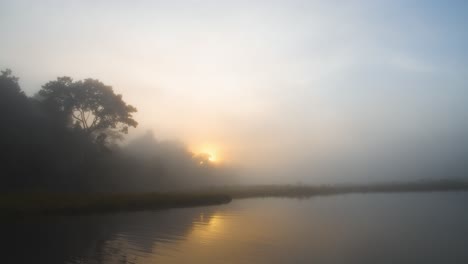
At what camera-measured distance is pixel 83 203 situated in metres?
37.1

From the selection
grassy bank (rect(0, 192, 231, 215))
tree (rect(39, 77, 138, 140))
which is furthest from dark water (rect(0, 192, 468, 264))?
tree (rect(39, 77, 138, 140))

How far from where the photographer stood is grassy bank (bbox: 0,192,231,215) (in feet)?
104

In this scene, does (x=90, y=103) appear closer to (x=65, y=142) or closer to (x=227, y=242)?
(x=65, y=142)

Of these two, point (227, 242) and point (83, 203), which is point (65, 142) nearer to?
point (83, 203)

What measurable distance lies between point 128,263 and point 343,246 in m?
12.1

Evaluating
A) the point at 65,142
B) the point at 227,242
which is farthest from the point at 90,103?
the point at 227,242

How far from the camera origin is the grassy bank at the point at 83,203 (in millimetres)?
31672

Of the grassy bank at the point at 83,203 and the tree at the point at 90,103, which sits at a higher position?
the tree at the point at 90,103

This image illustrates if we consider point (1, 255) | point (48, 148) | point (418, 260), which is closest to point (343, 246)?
point (418, 260)

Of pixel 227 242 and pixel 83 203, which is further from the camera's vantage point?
pixel 83 203

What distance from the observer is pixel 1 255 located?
1573 centimetres

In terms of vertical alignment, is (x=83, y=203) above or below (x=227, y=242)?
above

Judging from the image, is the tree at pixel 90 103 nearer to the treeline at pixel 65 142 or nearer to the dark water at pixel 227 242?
the treeline at pixel 65 142

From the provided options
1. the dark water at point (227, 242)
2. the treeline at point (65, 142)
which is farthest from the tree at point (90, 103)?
the dark water at point (227, 242)
